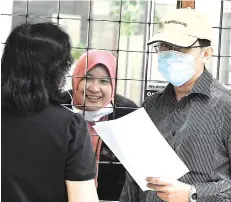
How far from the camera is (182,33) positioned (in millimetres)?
1529

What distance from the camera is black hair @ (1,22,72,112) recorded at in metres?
1.19

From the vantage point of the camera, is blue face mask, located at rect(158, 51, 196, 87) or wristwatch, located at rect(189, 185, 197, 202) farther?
blue face mask, located at rect(158, 51, 196, 87)

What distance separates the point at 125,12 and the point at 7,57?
101cm

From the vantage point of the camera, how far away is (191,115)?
4.96 feet

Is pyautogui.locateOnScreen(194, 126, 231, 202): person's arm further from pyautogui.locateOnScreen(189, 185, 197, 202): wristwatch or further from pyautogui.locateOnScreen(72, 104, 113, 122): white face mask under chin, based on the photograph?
pyautogui.locateOnScreen(72, 104, 113, 122): white face mask under chin

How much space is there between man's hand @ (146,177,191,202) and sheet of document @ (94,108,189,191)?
0.02 m

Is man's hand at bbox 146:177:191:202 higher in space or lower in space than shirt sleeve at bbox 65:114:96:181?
lower

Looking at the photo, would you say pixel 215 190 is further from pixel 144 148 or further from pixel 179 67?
pixel 179 67

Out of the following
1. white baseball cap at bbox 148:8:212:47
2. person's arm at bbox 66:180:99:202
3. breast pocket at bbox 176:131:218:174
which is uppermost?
white baseball cap at bbox 148:8:212:47

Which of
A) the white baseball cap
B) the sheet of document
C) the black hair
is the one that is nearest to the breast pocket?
the sheet of document

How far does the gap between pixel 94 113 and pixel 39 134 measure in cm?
89

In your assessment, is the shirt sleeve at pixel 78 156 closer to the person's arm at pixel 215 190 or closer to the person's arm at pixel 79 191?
the person's arm at pixel 79 191

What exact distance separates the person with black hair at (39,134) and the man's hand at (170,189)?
0.24m

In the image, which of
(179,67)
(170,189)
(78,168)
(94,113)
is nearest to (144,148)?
(170,189)
